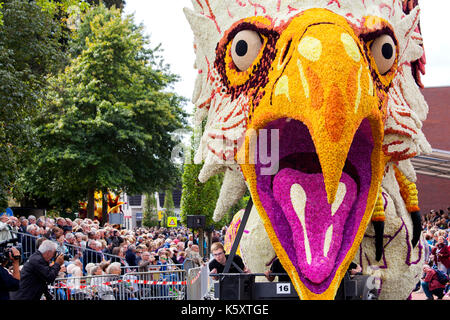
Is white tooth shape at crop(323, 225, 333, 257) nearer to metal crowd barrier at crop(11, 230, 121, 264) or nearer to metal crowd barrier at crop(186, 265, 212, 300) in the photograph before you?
metal crowd barrier at crop(186, 265, 212, 300)

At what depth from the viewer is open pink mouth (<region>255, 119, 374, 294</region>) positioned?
4.34 metres

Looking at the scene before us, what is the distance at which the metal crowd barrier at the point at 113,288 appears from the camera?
7.93 meters

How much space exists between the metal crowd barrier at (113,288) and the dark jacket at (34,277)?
5.53 feet

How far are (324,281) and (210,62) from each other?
7.54ft

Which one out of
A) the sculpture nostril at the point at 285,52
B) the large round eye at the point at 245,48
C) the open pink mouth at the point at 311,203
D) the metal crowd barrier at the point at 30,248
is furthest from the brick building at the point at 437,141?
the sculpture nostril at the point at 285,52

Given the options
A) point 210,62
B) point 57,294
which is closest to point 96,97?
Answer: point 57,294

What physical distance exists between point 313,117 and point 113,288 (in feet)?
17.2

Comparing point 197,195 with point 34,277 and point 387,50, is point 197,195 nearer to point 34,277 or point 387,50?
point 34,277

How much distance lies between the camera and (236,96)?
4887 millimetres

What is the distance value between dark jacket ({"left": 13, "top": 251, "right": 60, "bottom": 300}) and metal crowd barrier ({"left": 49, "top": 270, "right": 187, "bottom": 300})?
1684 millimetres

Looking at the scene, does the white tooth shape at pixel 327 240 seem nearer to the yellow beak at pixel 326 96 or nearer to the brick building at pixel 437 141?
the yellow beak at pixel 326 96

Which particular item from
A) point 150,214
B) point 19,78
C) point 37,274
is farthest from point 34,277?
point 150,214
